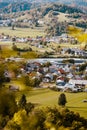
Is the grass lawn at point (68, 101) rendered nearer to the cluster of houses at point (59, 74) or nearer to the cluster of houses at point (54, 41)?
the cluster of houses at point (59, 74)

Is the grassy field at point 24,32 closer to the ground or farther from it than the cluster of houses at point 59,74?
closer to the ground

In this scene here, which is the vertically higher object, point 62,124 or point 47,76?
point 62,124

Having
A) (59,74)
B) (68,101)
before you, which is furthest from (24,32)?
(68,101)

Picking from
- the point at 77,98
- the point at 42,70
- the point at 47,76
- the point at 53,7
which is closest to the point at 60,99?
the point at 77,98

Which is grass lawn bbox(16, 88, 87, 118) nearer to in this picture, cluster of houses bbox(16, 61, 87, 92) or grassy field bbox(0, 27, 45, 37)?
cluster of houses bbox(16, 61, 87, 92)

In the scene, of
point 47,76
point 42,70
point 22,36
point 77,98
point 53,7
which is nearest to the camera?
point 77,98

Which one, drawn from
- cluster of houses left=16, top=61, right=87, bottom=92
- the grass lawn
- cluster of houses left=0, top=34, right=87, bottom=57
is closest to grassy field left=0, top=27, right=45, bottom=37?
cluster of houses left=0, top=34, right=87, bottom=57

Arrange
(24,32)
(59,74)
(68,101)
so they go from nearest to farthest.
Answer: (68,101) < (59,74) < (24,32)

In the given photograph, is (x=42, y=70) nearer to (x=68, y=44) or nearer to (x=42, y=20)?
(x=68, y=44)

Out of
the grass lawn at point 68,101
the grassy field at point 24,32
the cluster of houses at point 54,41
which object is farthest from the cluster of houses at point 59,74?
the grassy field at point 24,32

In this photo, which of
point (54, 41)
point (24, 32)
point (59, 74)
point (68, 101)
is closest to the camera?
point (68, 101)

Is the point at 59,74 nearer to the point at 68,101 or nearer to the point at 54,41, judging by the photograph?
the point at 68,101
